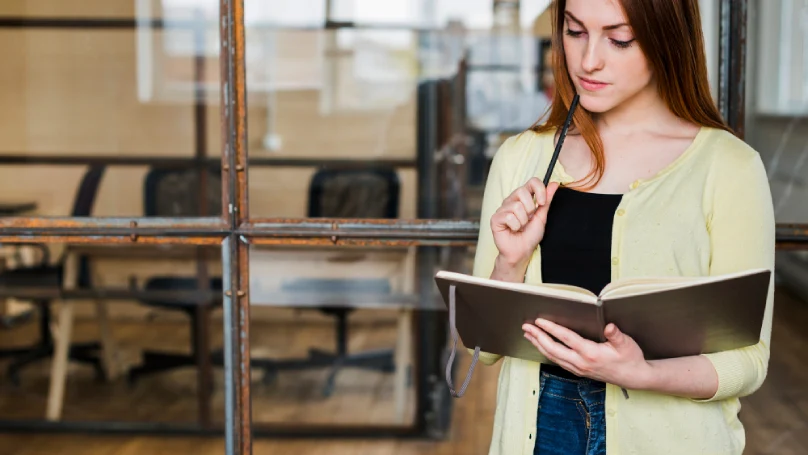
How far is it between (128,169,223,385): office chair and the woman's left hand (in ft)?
8.41

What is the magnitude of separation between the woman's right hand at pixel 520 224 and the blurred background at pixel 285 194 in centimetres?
64

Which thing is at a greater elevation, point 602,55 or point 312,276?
point 602,55

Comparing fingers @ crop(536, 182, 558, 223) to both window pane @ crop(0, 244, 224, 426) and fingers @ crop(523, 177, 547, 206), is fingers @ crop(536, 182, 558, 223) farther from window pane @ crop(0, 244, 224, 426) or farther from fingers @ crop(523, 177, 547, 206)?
window pane @ crop(0, 244, 224, 426)

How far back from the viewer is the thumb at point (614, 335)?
1.00m

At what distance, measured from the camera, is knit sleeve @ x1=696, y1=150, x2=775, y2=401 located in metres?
1.07

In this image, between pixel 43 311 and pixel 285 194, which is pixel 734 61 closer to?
pixel 285 194

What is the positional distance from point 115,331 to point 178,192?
0.60m

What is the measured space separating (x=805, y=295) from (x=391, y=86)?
2206mm

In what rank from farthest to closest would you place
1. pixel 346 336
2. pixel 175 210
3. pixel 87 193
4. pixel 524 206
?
pixel 87 193 < pixel 175 210 < pixel 346 336 < pixel 524 206

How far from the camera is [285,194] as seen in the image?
3631 millimetres

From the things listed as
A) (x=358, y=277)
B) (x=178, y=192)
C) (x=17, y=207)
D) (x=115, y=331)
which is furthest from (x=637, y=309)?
(x=17, y=207)

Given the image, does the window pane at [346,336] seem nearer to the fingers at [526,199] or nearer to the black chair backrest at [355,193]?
the black chair backrest at [355,193]

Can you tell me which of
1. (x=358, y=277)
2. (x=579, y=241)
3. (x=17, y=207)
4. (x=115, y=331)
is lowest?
(x=115, y=331)

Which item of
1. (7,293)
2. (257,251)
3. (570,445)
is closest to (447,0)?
(7,293)
